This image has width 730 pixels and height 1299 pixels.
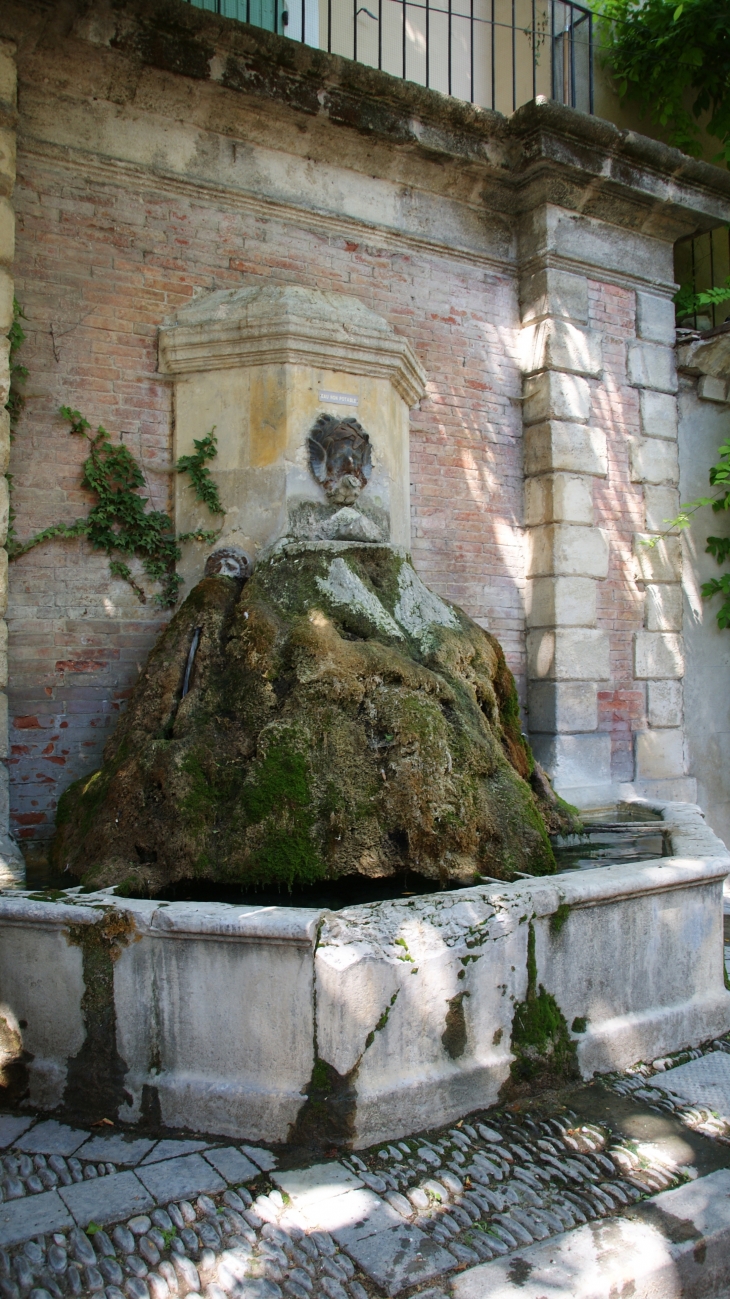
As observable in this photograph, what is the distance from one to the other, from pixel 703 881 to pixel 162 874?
2039 millimetres

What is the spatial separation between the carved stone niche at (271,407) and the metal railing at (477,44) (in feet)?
10.4

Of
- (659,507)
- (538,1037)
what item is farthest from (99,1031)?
(659,507)

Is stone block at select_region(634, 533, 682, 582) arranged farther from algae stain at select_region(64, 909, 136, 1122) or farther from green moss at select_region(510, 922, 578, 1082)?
algae stain at select_region(64, 909, 136, 1122)

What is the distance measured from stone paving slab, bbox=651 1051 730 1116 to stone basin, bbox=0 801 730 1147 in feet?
0.78

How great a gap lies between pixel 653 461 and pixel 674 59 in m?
3.11

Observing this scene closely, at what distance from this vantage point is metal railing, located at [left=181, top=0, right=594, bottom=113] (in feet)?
22.6

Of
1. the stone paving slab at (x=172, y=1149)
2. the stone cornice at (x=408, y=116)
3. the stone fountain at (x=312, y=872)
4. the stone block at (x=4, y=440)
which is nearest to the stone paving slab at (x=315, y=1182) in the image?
the stone fountain at (x=312, y=872)

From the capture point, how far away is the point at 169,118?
16.8ft

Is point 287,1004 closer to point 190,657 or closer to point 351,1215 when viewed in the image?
point 351,1215

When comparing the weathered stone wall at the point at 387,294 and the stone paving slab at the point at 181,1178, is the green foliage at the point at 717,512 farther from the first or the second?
the stone paving slab at the point at 181,1178

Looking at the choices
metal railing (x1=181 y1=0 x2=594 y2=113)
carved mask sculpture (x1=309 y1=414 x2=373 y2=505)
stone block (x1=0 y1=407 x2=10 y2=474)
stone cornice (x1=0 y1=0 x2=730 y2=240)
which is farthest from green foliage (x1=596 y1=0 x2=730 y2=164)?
stone block (x1=0 y1=407 x2=10 y2=474)

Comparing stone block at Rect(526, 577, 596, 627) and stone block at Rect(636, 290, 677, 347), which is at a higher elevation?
stone block at Rect(636, 290, 677, 347)

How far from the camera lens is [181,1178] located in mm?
2340

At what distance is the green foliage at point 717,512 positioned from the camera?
268 inches
